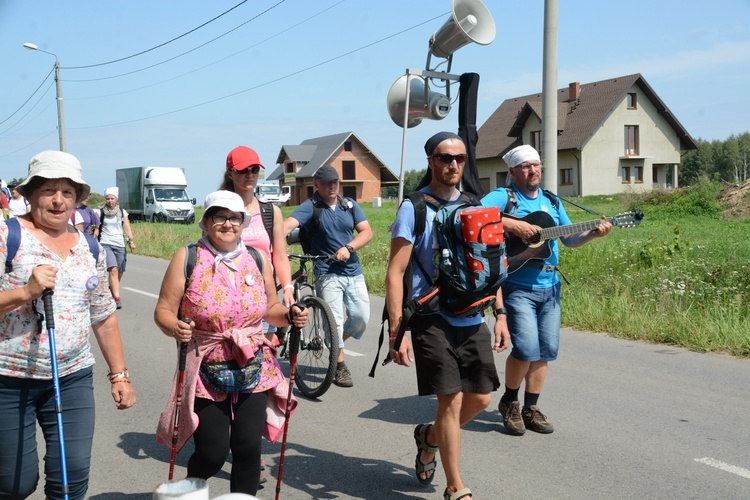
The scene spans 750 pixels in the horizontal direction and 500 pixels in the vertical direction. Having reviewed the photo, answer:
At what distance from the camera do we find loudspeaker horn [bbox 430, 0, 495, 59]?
32.4 feet

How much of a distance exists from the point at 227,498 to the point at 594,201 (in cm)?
4577

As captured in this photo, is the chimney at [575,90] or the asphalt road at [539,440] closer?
the asphalt road at [539,440]

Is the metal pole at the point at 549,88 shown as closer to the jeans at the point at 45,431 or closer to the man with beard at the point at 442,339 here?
the man with beard at the point at 442,339

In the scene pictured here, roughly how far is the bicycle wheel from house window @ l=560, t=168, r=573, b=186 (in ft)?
161

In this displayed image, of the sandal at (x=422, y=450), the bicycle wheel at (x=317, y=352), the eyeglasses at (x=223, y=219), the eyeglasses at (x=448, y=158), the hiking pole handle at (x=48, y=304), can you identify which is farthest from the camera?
the bicycle wheel at (x=317, y=352)

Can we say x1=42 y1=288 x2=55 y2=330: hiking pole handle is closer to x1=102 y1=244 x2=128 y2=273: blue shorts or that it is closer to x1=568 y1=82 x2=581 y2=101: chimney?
x1=102 y1=244 x2=128 y2=273: blue shorts

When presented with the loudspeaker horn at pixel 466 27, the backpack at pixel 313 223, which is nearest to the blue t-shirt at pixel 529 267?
the backpack at pixel 313 223

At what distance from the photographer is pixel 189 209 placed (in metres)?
44.6

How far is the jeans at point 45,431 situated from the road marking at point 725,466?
3.50m

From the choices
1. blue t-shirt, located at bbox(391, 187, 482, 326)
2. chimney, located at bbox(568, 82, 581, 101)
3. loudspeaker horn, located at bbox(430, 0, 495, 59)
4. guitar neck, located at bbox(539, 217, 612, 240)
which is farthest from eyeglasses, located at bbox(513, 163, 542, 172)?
chimney, located at bbox(568, 82, 581, 101)

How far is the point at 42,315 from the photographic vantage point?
3.23 metres

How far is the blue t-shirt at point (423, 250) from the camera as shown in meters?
4.14

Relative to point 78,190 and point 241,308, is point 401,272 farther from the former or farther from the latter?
point 78,190

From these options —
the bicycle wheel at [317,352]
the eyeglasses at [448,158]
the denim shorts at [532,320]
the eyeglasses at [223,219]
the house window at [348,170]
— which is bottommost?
the bicycle wheel at [317,352]
